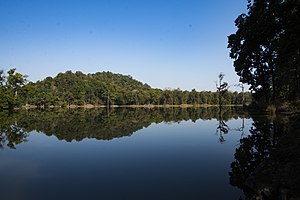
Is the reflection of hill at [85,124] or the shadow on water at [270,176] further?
the reflection of hill at [85,124]

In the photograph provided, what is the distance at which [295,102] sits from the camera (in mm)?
27297

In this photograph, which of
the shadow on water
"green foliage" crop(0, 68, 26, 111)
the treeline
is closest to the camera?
the shadow on water

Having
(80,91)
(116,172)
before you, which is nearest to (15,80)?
(80,91)

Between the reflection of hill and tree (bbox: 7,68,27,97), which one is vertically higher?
tree (bbox: 7,68,27,97)

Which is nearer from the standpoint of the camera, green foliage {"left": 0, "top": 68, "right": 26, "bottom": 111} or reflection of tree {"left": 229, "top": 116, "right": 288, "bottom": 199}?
reflection of tree {"left": 229, "top": 116, "right": 288, "bottom": 199}

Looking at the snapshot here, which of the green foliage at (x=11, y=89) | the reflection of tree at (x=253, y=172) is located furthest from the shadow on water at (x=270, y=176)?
the green foliage at (x=11, y=89)

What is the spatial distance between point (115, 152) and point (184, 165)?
420 cm

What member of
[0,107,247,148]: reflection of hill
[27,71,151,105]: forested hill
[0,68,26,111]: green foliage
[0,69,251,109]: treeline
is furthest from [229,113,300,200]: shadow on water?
[0,69,251,109]: treeline

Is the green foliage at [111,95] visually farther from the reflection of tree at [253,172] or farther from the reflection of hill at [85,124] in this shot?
the reflection of tree at [253,172]

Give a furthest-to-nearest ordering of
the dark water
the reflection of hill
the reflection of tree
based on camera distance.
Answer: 1. the reflection of hill
2. the dark water
3. the reflection of tree

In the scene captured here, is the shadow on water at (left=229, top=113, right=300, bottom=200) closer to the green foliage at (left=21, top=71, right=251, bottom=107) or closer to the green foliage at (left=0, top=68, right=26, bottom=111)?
the green foliage at (left=0, top=68, right=26, bottom=111)

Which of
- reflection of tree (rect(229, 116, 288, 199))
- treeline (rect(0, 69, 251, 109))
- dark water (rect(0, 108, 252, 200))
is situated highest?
treeline (rect(0, 69, 251, 109))

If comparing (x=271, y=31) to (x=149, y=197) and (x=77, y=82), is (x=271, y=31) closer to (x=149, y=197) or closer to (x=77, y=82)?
(x=149, y=197)

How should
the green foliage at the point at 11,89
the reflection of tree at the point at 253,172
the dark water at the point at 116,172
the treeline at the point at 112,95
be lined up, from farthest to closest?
the treeline at the point at 112,95
the green foliage at the point at 11,89
the dark water at the point at 116,172
the reflection of tree at the point at 253,172
